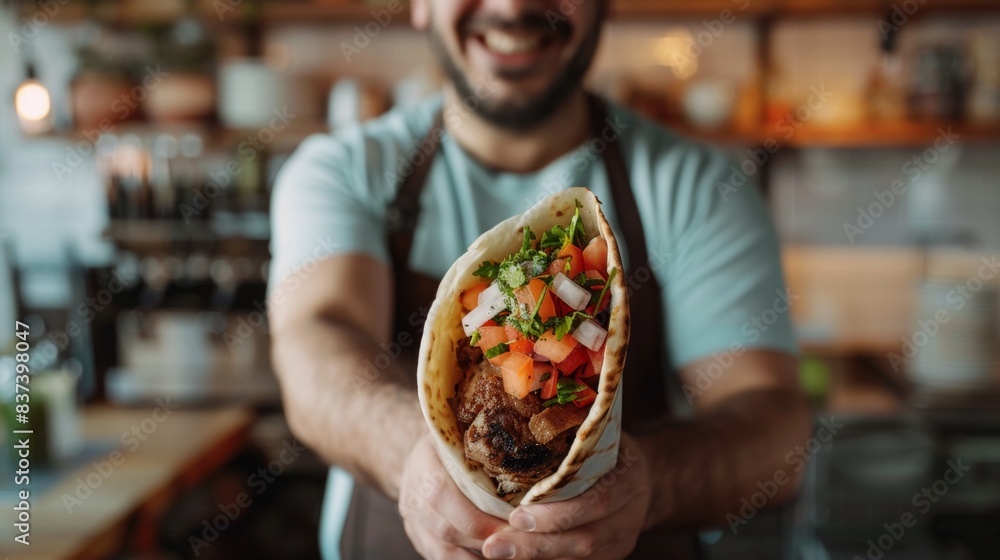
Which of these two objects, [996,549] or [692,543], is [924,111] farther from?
[692,543]

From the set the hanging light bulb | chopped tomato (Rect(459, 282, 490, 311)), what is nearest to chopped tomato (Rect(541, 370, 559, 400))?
chopped tomato (Rect(459, 282, 490, 311))

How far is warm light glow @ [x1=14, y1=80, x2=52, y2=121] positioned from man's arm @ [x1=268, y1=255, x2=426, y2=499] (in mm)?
1179

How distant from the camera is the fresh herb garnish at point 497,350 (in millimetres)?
765

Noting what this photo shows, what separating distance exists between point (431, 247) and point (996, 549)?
1.81 m

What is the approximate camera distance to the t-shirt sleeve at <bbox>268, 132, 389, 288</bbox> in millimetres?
1266

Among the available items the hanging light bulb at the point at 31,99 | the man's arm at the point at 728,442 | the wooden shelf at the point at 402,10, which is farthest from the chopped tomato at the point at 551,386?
the wooden shelf at the point at 402,10

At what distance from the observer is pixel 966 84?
9.91 ft

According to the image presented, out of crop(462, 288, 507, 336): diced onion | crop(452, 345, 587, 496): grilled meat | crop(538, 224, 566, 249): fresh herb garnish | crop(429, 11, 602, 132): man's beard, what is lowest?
crop(452, 345, 587, 496): grilled meat

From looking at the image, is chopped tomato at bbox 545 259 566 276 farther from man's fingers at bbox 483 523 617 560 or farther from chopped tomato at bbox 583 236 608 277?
man's fingers at bbox 483 523 617 560

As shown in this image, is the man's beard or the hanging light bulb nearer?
the man's beard

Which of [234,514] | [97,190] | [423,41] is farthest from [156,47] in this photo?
[234,514]

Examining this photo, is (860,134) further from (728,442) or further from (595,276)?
(595,276)

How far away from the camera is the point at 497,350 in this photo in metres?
0.77

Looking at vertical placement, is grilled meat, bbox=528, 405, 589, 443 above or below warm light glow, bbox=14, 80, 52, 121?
below
